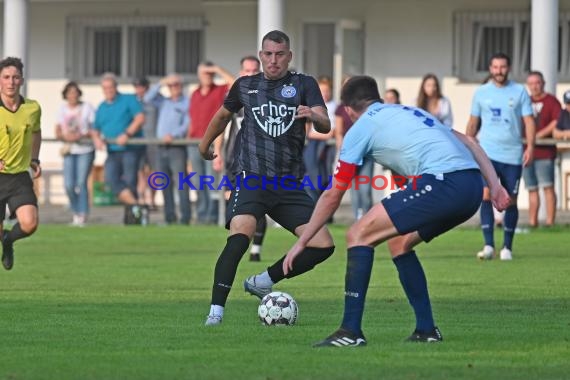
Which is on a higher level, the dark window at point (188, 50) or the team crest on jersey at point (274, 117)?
the dark window at point (188, 50)

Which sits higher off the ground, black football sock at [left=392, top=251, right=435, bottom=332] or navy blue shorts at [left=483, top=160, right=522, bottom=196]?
navy blue shorts at [left=483, top=160, right=522, bottom=196]

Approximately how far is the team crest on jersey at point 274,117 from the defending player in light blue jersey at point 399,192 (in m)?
1.87

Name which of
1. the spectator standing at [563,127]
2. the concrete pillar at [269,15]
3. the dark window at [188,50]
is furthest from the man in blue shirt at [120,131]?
the spectator standing at [563,127]

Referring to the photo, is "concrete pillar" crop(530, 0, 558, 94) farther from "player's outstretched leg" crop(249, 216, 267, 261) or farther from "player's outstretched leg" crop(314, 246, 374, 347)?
"player's outstretched leg" crop(314, 246, 374, 347)

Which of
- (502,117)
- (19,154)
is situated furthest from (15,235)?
(502,117)

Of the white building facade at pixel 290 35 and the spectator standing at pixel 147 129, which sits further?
the white building facade at pixel 290 35

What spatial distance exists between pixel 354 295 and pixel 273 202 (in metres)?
2.24

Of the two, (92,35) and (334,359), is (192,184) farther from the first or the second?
(334,359)

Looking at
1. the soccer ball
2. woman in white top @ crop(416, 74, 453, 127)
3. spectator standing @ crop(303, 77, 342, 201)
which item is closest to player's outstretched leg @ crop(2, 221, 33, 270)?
the soccer ball

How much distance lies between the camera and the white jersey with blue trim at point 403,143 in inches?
357

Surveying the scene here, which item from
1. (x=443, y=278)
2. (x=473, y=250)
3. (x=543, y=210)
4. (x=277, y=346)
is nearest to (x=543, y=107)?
(x=543, y=210)

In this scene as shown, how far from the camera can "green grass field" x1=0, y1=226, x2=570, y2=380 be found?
27.4 feet

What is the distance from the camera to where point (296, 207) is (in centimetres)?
1125

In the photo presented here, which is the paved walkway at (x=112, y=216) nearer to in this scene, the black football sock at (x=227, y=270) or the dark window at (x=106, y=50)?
the dark window at (x=106, y=50)
